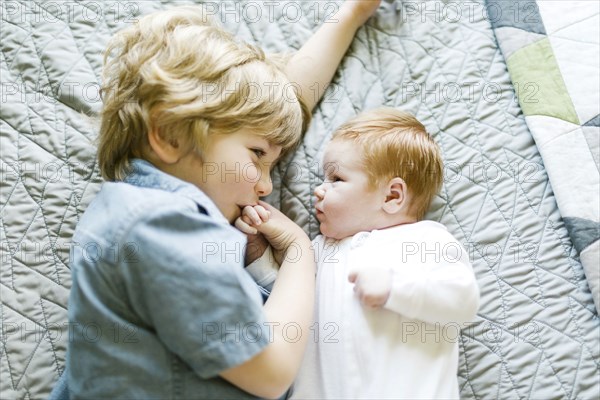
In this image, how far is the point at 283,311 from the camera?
3.26 feet

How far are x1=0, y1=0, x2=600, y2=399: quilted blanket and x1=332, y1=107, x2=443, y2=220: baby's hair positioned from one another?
0.06 m

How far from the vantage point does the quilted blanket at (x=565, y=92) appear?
114 cm

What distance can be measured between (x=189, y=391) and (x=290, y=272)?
25 cm

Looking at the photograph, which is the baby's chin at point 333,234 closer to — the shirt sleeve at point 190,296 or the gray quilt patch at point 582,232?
the shirt sleeve at point 190,296

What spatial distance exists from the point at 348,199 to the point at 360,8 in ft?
1.38

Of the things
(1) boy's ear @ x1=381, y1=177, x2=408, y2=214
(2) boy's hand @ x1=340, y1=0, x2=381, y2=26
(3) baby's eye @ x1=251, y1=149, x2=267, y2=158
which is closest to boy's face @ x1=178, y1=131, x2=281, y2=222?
(3) baby's eye @ x1=251, y1=149, x2=267, y2=158

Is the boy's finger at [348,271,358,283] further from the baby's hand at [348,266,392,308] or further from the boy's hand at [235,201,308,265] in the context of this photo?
the boy's hand at [235,201,308,265]

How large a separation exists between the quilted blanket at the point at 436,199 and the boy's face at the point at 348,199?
0.08 meters

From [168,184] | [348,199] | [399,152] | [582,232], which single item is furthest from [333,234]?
[582,232]

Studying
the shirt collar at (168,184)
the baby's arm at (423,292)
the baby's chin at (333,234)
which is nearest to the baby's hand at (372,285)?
the baby's arm at (423,292)

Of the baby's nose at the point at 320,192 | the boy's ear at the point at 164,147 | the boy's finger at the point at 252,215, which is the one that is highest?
the boy's ear at the point at 164,147

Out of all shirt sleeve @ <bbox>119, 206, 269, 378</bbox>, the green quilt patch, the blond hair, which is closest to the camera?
shirt sleeve @ <bbox>119, 206, 269, 378</bbox>

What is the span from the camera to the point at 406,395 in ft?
3.24

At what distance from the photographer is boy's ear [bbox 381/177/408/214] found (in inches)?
43.8
